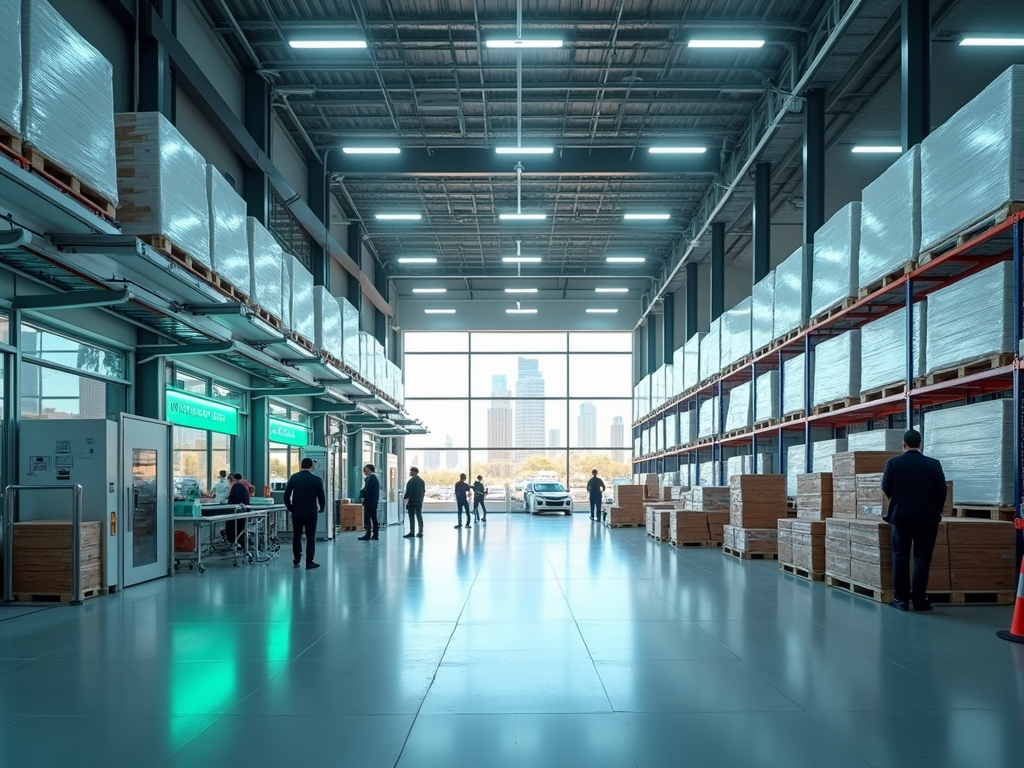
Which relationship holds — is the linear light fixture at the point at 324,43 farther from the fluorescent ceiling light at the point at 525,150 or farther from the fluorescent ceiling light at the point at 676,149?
the fluorescent ceiling light at the point at 676,149

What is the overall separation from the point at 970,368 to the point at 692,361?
1370 centimetres

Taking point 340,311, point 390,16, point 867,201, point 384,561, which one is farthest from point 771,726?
point 340,311

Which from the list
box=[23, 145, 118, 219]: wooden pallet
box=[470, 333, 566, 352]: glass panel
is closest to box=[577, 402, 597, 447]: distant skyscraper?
box=[470, 333, 566, 352]: glass panel

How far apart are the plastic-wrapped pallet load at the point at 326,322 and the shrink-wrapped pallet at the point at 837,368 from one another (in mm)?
9099

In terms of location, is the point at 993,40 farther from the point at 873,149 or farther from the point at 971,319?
the point at 971,319

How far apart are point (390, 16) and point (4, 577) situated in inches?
408

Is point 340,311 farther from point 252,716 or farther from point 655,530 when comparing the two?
point 252,716

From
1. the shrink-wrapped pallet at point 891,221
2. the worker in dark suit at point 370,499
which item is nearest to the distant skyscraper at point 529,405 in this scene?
the worker in dark suit at point 370,499

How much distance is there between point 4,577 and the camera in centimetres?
969

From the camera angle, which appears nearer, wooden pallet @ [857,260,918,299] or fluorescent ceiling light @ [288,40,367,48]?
wooden pallet @ [857,260,918,299]

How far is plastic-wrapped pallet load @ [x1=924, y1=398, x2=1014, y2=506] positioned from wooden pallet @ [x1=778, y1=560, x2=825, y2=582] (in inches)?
84.8

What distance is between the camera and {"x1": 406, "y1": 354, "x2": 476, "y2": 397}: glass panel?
38.4m

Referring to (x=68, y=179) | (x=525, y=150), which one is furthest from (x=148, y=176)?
(x=525, y=150)

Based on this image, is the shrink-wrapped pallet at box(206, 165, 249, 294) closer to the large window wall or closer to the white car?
the white car
